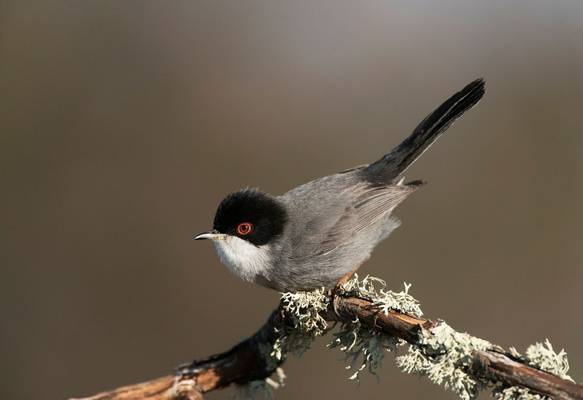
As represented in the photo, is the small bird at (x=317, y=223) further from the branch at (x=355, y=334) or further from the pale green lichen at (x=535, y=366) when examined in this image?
the pale green lichen at (x=535, y=366)

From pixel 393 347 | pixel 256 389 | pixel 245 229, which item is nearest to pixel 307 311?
pixel 256 389

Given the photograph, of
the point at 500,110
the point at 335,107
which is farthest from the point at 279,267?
the point at 500,110

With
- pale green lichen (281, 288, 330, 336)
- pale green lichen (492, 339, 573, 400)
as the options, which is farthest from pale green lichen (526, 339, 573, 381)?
pale green lichen (281, 288, 330, 336)

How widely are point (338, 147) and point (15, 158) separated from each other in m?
3.47

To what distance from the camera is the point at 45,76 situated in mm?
7203

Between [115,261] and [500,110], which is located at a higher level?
[115,261]

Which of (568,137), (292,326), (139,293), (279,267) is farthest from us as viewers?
(568,137)

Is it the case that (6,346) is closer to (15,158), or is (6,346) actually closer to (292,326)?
(15,158)

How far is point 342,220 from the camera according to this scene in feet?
14.3

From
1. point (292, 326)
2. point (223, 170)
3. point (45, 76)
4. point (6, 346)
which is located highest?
point (45, 76)

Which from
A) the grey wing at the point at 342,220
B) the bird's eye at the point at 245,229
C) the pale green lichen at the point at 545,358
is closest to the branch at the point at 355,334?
the pale green lichen at the point at 545,358

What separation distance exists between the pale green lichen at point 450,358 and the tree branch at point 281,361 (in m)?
0.02

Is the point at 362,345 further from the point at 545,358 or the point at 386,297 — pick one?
the point at 545,358

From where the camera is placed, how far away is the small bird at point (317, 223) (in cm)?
407
